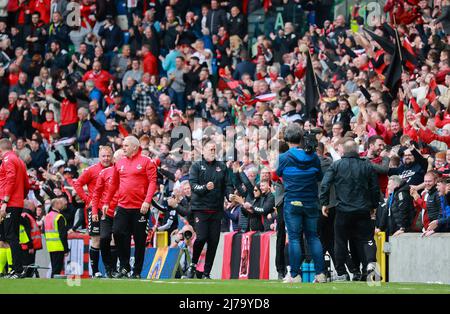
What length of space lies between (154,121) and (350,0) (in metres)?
6.20

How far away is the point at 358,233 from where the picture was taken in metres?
16.9

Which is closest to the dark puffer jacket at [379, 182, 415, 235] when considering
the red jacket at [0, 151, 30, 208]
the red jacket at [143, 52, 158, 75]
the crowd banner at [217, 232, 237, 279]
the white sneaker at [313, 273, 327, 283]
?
the white sneaker at [313, 273, 327, 283]

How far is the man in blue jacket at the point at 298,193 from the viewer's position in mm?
16375

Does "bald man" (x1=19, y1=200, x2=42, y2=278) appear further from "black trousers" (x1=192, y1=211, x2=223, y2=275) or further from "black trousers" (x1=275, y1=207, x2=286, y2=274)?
"black trousers" (x1=275, y1=207, x2=286, y2=274)

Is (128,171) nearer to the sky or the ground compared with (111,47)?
nearer to the ground

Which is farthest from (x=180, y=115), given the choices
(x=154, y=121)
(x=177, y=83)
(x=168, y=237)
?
(x=168, y=237)

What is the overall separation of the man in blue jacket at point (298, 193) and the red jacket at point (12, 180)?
4.52 meters

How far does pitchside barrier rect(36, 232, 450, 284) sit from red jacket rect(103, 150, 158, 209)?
2424mm

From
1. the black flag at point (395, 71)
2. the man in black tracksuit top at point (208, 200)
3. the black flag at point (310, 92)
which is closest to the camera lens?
the man in black tracksuit top at point (208, 200)

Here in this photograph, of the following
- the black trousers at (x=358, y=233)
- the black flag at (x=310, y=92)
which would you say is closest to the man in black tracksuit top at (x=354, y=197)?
the black trousers at (x=358, y=233)

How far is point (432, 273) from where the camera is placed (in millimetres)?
19172

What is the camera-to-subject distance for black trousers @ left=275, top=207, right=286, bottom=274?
1830 centimetres

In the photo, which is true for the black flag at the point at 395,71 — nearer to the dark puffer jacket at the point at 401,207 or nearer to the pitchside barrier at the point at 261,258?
the pitchside barrier at the point at 261,258
